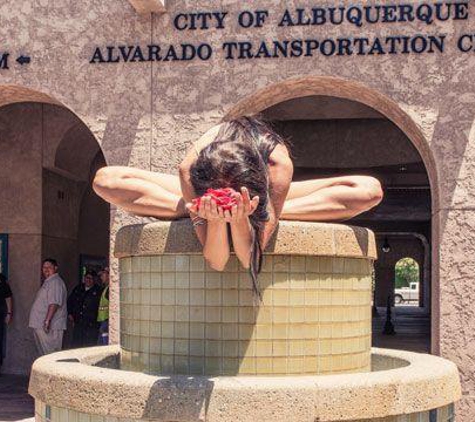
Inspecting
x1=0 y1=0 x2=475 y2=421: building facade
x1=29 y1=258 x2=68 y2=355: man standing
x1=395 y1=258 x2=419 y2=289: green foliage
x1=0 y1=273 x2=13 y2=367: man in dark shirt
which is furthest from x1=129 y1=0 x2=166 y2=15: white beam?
x1=395 y1=258 x2=419 y2=289: green foliage

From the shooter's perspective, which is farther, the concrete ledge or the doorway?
the doorway

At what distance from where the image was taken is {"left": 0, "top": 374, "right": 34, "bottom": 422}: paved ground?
8.65 metres

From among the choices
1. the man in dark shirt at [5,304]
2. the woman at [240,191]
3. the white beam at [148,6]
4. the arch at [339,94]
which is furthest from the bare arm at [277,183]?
the man in dark shirt at [5,304]

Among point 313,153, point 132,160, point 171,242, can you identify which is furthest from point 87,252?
point 171,242

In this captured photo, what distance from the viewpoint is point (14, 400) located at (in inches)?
382

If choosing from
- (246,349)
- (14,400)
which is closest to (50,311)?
(14,400)

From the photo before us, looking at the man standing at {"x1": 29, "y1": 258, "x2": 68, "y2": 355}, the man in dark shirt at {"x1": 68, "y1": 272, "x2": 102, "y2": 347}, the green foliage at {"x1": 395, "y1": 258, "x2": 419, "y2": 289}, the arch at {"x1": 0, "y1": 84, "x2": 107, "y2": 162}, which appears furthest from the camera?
the green foliage at {"x1": 395, "y1": 258, "x2": 419, "y2": 289}

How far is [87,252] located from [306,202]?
409 inches

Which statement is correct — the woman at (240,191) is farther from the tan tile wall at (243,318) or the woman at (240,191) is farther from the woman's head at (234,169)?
the tan tile wall at (243,318)

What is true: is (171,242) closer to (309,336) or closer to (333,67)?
(309,336)

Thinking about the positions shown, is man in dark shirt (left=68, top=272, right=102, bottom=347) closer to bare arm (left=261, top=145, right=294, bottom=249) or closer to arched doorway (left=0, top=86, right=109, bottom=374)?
arched doorway (left=0, top=86, right=109, bottom=374)

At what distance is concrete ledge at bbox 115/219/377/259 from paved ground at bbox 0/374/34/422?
497 cm

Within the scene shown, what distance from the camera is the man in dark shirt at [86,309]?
449 inches

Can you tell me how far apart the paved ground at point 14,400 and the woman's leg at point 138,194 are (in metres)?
4.92
